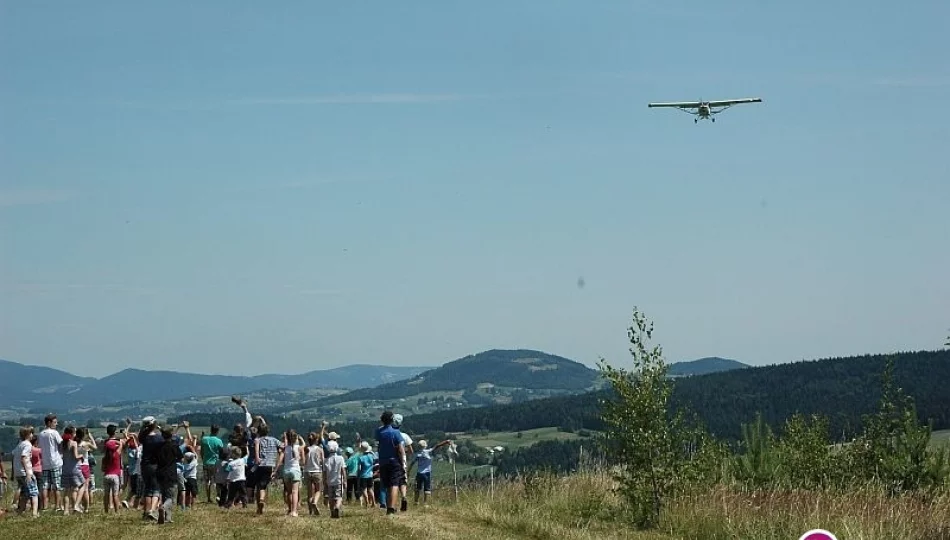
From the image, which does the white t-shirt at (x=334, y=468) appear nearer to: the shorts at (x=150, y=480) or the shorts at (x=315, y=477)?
the shorts at (x=315, y=477)

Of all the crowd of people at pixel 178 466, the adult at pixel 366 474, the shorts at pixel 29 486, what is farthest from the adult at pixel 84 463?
the adult at pixel 366 474

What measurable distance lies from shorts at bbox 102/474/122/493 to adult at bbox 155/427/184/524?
2279 millimetres

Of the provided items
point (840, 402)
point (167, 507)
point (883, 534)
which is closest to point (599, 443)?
point (883, 534)

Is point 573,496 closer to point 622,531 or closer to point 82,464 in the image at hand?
point 622,531

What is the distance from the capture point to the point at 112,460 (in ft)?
69.6

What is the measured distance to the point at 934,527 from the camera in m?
17.9

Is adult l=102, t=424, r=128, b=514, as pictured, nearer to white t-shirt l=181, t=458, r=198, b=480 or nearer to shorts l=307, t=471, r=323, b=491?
white t-shirt l=181, t=458, r=198, b=480

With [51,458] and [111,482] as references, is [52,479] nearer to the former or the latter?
[51,458]

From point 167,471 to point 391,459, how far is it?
13.0 ft

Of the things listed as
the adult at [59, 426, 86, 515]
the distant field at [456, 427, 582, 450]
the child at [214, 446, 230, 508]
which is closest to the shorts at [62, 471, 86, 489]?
the adult at [59, 426, 86, 515]

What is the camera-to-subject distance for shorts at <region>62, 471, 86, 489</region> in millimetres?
20906

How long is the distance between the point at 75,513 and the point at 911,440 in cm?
1799

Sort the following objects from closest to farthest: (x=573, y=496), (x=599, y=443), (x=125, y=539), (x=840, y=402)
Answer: (x=125, y=539)
(x=599, y=443)
(x=573, y=496)
(x=840, y=402)

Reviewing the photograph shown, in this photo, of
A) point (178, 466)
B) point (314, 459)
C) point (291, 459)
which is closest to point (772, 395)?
point (314, 459)
